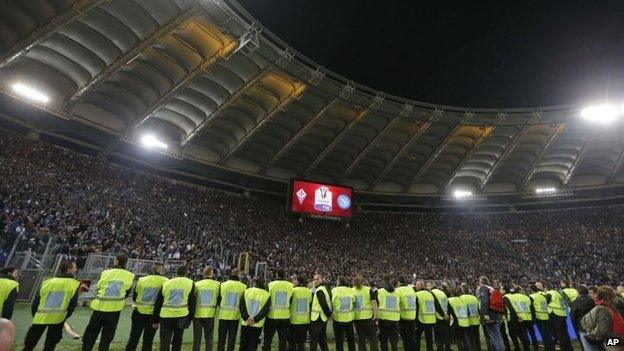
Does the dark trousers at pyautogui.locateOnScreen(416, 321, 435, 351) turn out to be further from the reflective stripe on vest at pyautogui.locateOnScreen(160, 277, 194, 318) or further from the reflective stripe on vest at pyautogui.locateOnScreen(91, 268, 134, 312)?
the reflective stripe on vest at pyautogui.locateOnScreen(91, 268, 134, 312)

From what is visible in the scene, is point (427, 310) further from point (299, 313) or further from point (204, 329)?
point (204, 329)

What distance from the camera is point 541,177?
120 feet

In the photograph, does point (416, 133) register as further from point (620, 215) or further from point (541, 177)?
point (620, 215)

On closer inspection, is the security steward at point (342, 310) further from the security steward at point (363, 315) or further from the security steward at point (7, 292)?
the security steward at point (7, 292)

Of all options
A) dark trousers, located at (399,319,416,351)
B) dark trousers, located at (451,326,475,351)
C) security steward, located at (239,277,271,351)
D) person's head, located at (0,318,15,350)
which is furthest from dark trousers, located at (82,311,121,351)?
dark trousers, located at (451,326,475,351)

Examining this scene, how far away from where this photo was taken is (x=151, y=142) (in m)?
25.7

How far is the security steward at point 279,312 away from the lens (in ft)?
22.7

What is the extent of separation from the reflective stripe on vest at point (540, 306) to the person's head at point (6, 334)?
34.9ft

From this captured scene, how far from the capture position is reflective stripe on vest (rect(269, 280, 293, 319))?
22.7 feet

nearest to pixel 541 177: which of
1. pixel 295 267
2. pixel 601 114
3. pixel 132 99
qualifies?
pixel 601 114

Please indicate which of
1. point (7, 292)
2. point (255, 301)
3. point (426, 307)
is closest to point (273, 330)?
point (255, 301)

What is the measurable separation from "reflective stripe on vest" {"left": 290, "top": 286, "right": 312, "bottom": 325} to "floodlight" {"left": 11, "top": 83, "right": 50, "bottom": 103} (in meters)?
21.5

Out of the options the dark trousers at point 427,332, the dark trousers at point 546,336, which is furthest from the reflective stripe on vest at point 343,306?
the dark trousers at point 546,336

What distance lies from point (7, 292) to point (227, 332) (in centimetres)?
376
